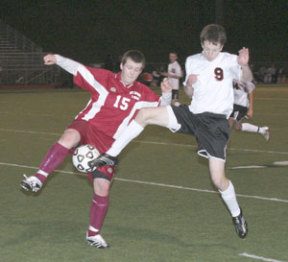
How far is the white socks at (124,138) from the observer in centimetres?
557

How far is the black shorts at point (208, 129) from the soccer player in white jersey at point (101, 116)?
0.37 meters

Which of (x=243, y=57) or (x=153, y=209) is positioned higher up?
(x=243, y=57)

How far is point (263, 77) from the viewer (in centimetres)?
4362

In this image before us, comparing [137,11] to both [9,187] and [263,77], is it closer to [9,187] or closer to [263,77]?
[263,77]

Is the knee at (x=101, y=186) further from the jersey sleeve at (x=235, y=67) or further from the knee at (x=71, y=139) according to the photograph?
the jersey sleeve at (x=235, y=67)

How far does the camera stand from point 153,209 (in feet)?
23.5

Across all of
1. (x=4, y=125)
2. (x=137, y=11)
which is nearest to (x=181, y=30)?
(x=137, y=11)

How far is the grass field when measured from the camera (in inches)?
219

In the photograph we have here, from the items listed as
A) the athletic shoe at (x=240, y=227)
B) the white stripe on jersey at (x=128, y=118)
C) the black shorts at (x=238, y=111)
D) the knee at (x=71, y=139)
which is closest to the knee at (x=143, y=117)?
the white stripe on jersey at (x=128, y=118)

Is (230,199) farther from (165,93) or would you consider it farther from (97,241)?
(97,241)

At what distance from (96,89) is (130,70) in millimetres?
427

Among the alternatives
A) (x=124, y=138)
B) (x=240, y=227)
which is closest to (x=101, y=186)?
(x=124, y=138)

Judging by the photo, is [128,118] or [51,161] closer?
[51,161]

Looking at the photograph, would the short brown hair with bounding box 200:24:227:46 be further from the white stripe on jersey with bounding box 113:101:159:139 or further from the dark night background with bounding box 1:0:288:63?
the dark night background with bounding box 1:0:288:63
